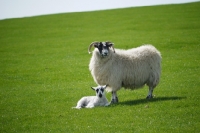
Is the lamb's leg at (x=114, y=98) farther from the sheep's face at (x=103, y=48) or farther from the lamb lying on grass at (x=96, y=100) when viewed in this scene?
the sheep's face at (x=103, y=48)

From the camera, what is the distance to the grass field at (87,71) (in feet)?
40.4

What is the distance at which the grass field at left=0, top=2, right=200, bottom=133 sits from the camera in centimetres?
1233

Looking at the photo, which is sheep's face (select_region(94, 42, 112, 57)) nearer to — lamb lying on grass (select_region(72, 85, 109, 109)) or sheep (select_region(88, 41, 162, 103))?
sheep (select_region(88, 41, 162, 103))

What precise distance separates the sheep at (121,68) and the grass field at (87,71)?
702mm

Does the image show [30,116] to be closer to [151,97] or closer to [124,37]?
[151,97]

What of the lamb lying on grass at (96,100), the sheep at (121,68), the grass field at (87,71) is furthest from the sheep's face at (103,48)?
the grass field at (87,71)

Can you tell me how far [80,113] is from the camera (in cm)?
1343

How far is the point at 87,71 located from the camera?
25.5m

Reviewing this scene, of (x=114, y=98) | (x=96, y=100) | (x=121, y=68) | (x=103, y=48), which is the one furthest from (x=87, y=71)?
(x=96, y=100)

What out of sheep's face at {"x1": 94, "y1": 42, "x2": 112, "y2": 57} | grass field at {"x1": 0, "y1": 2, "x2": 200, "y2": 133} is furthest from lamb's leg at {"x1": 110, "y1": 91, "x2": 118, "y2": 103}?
sheep's face at {"x1": 94, "y1": 42, "x2": 112, "y2": 57}

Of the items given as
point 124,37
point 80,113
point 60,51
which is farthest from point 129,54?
point 124,37

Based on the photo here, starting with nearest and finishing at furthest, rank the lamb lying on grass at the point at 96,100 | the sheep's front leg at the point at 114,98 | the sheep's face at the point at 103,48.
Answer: the lamb lying on grass at the point at 96,100, the sheep's face at the point at 103,48, the sheep's front leg at the point at 114,98

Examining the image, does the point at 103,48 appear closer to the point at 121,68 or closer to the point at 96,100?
the point at 121,68

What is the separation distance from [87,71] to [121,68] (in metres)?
10.2
